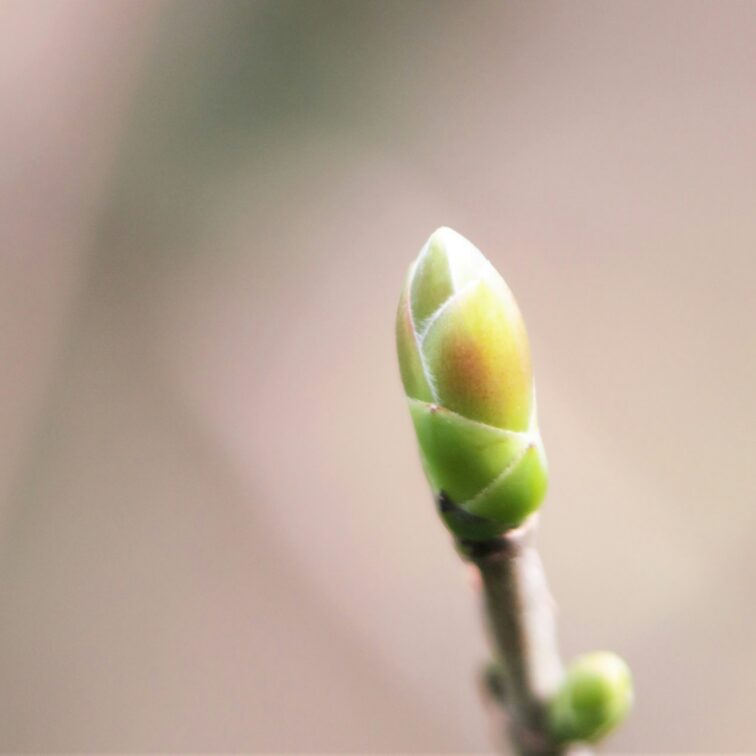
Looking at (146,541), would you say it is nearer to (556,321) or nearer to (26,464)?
(26,464)

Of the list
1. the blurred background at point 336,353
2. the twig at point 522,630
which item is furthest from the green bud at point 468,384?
the blurred background at point 336,353

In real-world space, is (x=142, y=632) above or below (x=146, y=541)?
below

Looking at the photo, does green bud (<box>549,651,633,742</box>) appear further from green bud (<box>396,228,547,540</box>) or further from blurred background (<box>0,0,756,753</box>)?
blurred background (<box>0,0,756,753</box>)

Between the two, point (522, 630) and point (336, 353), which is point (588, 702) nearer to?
point (522, 630)

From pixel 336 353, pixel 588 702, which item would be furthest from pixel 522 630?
pixel 336 353

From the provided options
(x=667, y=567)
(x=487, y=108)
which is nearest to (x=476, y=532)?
(x=667, y=567)

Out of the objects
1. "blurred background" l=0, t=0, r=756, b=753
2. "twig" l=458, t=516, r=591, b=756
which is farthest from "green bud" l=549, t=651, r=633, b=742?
"blurred background" l=0, t=0, r=756, b=753
